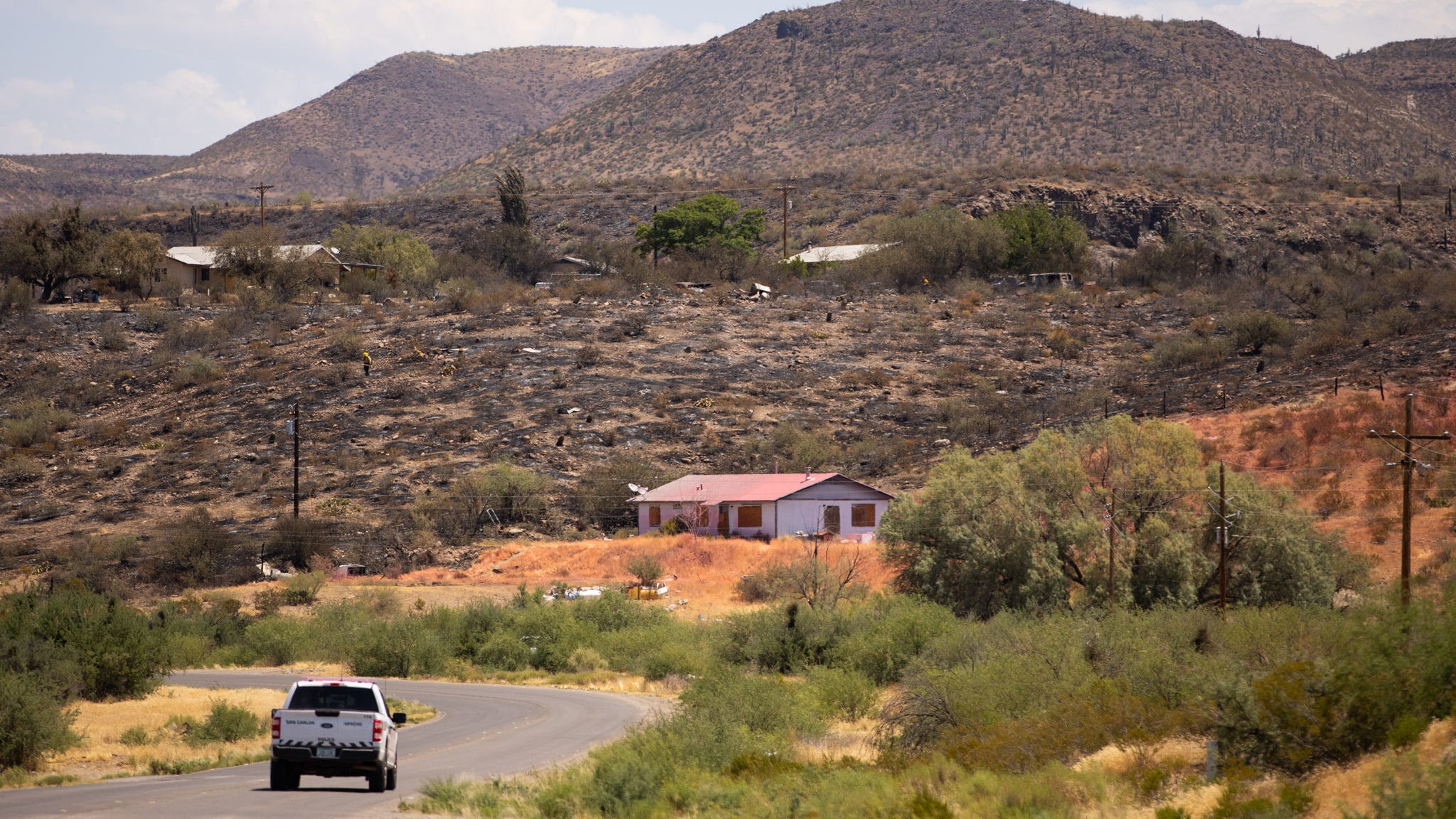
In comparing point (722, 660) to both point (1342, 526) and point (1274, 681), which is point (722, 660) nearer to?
point (1274, 681)

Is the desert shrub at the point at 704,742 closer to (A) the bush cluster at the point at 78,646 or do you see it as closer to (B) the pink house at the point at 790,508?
(A) the bush cluster at the point at 78,646

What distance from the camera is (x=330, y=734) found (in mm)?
17656

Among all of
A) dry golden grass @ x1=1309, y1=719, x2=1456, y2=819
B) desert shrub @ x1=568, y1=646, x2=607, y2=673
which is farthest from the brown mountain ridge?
dry golden grass @ x1=1309, y1=719, x2=1456, y2=819

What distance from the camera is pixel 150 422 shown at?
7044cm

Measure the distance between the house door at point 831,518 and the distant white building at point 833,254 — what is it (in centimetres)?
4421

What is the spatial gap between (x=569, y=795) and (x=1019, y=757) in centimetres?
547

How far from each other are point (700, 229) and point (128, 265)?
39696 millimetres

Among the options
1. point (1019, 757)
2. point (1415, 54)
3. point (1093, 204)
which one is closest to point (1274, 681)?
point (1019, 757)

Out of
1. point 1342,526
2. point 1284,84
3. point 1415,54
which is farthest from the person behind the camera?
point 1415,54

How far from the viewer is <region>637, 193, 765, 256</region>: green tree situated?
102 m

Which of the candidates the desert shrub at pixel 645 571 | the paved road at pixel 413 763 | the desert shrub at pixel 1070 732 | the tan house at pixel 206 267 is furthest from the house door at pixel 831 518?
the tan house at pixel 206 267

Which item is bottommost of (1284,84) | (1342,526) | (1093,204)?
(1342,526)

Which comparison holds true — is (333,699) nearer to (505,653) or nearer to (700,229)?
(505,653)

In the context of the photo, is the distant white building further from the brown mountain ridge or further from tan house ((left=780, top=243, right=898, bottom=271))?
the brown mountain ridge
